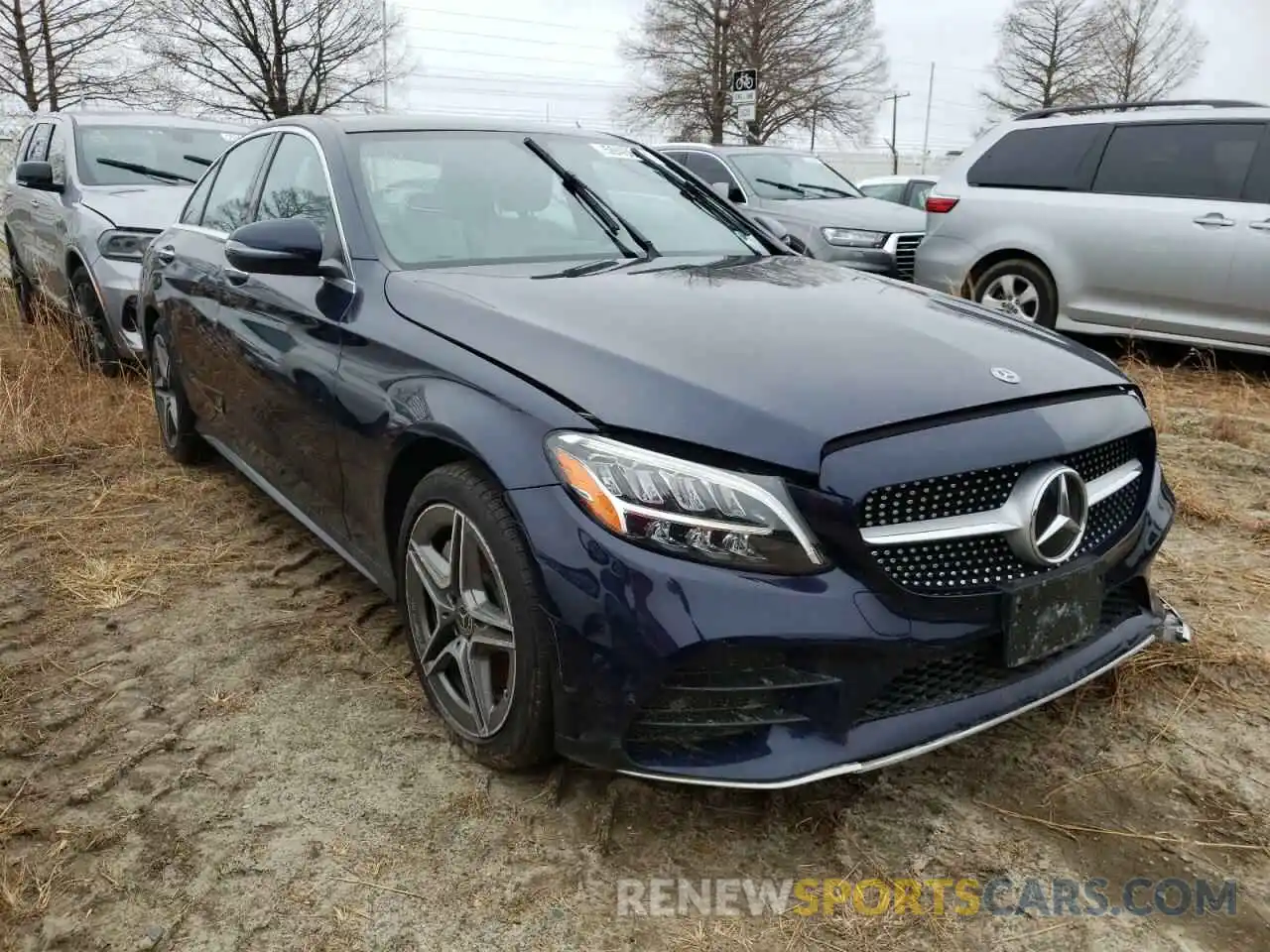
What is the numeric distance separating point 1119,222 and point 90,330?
260 inches

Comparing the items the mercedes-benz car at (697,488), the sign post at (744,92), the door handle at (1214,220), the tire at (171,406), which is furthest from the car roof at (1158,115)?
the sign post at (744,92)

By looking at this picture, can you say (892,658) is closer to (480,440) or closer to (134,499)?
(480,440)

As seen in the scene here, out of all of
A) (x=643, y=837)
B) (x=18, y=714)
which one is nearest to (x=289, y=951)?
(x=643, y=837)

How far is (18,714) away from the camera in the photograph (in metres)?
2.65

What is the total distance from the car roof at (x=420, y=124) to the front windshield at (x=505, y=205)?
42 millimetres

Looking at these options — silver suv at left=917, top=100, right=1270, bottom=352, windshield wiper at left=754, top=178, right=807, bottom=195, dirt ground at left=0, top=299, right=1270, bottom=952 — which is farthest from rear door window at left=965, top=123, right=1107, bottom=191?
dirt ground at left=0, top=299, right=1270, bottom=952

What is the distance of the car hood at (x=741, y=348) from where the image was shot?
6.37 ft

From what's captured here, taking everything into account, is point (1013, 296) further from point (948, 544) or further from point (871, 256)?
point (948, 544)

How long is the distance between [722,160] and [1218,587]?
23.0 feet

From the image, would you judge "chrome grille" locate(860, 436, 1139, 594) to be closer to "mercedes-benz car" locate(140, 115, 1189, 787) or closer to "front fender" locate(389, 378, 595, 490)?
"mercedes-benz car" locate(140, 115, 1189, 787)

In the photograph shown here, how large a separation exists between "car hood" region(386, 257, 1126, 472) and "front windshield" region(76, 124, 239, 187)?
5.28 metres

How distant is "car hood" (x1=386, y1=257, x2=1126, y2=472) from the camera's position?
6.37 ft

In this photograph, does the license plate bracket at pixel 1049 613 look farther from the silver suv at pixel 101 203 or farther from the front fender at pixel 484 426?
the silver suv at pixel 101 203

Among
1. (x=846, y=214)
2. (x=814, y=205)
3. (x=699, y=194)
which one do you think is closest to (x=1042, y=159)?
(x=846, y=214)
